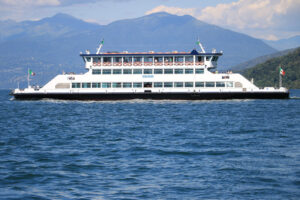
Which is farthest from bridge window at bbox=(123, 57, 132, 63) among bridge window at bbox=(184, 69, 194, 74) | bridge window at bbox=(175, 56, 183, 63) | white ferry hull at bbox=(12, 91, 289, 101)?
bridge window at bbox=(184, 69, 194, 74)

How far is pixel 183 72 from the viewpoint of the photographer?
206ft

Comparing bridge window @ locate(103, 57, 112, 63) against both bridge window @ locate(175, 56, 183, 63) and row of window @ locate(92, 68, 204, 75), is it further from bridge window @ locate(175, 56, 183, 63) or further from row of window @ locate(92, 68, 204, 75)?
bridge window @ locate(175, 56, 183, 63)

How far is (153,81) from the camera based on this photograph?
6303cm

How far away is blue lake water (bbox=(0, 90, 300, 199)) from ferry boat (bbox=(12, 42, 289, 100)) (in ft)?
69.5

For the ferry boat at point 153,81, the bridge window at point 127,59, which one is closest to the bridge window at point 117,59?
the ferry boat at point 153,81

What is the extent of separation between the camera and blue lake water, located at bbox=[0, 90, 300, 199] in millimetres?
16516

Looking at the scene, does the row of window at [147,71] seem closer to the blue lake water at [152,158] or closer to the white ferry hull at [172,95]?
the white ferry hull at [172,95]

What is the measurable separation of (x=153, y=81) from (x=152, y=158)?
41463 millimetres

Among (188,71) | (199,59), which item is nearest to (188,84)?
(188,71)

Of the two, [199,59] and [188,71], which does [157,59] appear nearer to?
[188,71]

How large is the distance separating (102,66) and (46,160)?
142ft

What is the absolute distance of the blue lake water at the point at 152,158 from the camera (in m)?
16.5

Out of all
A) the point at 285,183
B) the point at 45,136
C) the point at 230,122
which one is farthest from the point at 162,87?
the point at 285,183

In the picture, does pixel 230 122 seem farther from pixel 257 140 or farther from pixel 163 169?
pixel 163 169
